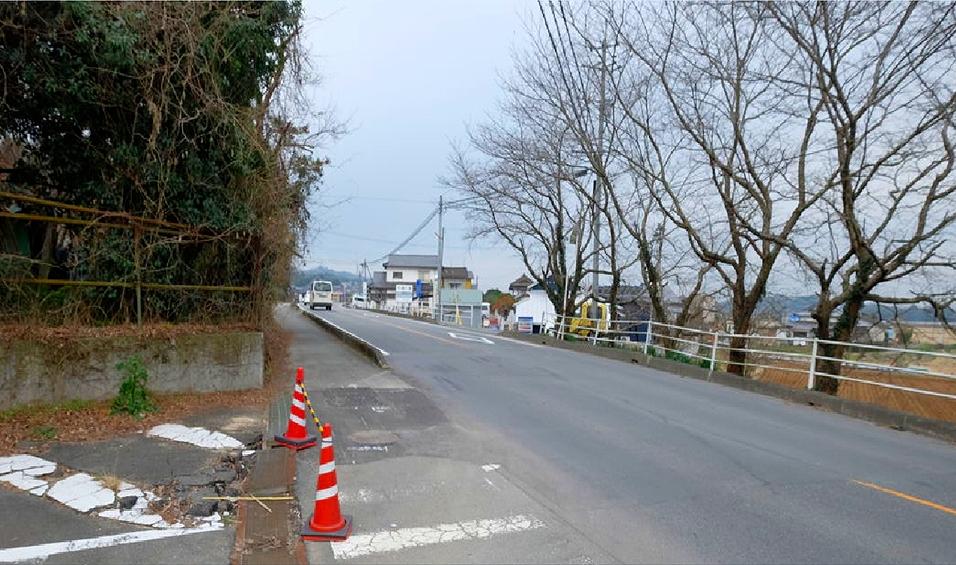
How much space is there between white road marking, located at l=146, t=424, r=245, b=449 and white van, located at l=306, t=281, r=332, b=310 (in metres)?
56.3

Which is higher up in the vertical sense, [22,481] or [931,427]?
[931,427]

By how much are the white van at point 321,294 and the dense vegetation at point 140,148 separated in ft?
174

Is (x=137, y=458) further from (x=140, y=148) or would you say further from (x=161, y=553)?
(x=140, y=148)

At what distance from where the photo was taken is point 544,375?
12750mm

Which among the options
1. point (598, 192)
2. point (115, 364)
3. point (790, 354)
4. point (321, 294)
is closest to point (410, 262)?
point (321, 294)

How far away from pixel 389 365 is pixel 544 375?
3591 mm

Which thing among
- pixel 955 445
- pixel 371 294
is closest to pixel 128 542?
pixel 955 445

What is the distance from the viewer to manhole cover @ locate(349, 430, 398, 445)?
7220 millimetres

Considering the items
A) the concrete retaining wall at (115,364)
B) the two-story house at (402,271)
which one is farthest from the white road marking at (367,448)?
the two-story house at (402,271)

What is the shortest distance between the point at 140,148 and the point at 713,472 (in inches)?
365

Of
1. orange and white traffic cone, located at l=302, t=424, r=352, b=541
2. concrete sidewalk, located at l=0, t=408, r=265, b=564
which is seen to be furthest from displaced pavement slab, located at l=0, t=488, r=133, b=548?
orange and white traffic cone, located at l=302, t=424, r=352, b=541

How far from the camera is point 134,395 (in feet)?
25.7

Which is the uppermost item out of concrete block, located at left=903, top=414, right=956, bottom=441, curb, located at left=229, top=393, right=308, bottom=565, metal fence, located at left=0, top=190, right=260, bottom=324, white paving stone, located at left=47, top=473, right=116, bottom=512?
metal fence, located at left=0, top=190, right=260, bottom=324

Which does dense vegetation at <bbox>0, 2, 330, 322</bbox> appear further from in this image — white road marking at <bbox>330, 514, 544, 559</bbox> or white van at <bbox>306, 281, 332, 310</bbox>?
white van at <bbox>306, 281, 332, 310</bbox>
